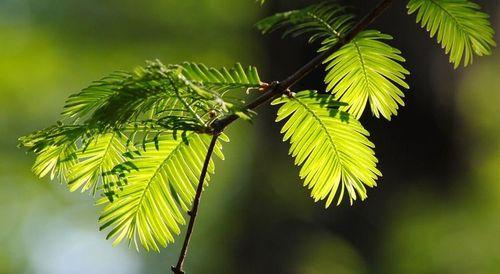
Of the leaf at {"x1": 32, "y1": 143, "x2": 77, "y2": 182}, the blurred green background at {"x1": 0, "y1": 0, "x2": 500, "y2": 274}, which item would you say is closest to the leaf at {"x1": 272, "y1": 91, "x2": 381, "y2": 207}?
the leaf at {"x1": 32, "y1": 143, "x2": 77, "y2": 182}

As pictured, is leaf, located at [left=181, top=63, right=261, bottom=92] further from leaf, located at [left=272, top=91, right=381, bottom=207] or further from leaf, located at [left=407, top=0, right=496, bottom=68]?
leaf, located at [left=407, top=0, right=496, bottom=68]

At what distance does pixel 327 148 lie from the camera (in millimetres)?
910

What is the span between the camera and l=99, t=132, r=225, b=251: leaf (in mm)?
853

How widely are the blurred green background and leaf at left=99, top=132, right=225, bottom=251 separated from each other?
2510 millimetres

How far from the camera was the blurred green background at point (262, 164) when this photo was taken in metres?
3.57

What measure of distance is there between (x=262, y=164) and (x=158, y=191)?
131 inches

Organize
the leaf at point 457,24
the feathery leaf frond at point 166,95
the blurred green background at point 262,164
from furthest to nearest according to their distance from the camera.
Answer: the blurred green background at point 262,164
the leaf at point 457,24
the feathery leaf frond at point 166,95

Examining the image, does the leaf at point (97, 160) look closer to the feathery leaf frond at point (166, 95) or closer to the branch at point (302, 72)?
the feathery leaf frond at point (166, 95)

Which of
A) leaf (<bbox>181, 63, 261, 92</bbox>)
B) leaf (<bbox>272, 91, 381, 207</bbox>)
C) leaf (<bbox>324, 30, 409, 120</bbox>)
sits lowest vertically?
leaf (<bbox>272, 91, 381, 207</bbox>)

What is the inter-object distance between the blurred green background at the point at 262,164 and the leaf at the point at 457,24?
8.13ft

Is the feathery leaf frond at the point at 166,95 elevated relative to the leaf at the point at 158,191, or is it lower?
elevated

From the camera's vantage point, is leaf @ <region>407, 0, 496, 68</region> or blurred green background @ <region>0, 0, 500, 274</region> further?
blurred green background @ <region>0, 0, 500, 274</region>

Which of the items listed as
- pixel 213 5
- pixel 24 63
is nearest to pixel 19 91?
pixel 24 63

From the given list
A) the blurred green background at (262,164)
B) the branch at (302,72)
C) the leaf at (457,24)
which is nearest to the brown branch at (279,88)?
the branch at (302,72)
